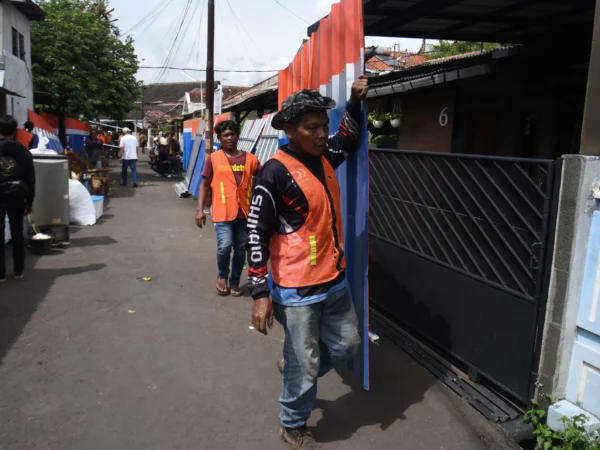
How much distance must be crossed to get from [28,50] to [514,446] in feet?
65.4

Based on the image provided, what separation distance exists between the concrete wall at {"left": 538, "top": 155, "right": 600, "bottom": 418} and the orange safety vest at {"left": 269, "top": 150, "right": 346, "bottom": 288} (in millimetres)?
1312

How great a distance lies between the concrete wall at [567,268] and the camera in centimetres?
292

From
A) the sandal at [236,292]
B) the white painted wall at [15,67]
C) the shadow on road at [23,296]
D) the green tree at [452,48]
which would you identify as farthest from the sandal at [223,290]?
the green tree at [452,48]

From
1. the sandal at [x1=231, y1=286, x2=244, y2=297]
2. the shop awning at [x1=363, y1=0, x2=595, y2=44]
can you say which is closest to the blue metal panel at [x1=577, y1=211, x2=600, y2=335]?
the shop awning at [x1=363, y1=0, x2=595, y2=44]

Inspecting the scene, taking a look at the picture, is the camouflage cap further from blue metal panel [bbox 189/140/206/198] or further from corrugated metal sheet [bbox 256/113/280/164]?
blue metal panel [bbox 189/140/206/198]

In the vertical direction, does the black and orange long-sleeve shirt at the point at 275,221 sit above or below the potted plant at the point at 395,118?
below

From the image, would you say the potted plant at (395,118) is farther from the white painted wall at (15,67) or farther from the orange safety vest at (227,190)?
the white painted wall at (15,67)

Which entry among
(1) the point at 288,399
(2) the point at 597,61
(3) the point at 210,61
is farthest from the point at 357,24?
(3) the point at 210,61

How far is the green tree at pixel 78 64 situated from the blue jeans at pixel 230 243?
17.2 meters

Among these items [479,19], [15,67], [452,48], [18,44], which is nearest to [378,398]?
[479,19]

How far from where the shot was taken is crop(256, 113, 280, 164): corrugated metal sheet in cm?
868

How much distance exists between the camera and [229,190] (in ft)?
18.6

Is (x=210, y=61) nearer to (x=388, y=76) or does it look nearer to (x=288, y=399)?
(x=388, y=76)

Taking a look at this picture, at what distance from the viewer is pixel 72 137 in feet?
76.7
